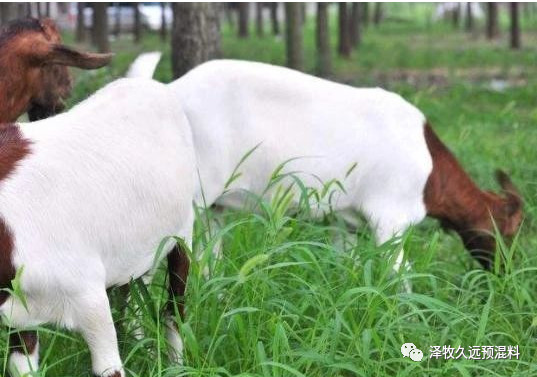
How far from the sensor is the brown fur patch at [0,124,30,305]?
8.25ft

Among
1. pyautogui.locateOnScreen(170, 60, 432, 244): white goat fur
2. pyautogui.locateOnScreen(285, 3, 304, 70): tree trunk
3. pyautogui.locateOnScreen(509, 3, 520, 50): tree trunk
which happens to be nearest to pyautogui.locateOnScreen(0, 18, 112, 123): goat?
pyautogui.locateOnScreen(170, 60, 432, 244): white goat fur

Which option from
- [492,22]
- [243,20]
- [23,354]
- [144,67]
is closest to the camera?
[23,354]

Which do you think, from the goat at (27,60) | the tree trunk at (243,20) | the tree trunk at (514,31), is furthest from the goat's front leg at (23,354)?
the tree trunk at (243,20)

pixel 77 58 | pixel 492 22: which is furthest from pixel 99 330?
pixel 492 22

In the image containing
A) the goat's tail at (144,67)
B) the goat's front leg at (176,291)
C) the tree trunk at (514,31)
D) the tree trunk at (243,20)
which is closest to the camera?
the goat's front leg at (176,291)

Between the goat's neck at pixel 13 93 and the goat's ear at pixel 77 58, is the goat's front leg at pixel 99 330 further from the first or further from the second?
the goat's neck at pixel 13 93

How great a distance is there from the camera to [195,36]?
24.3 ft

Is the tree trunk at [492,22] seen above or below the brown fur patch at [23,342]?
below

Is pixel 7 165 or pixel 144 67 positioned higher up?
pixel 144 67

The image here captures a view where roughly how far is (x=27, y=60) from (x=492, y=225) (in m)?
2.36

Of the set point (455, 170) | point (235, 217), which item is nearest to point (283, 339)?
point (235, 217)

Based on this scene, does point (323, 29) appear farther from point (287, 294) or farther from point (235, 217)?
point (287, 294)

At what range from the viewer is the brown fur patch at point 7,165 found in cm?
252

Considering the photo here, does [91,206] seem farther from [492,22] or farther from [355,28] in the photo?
[492,22]
